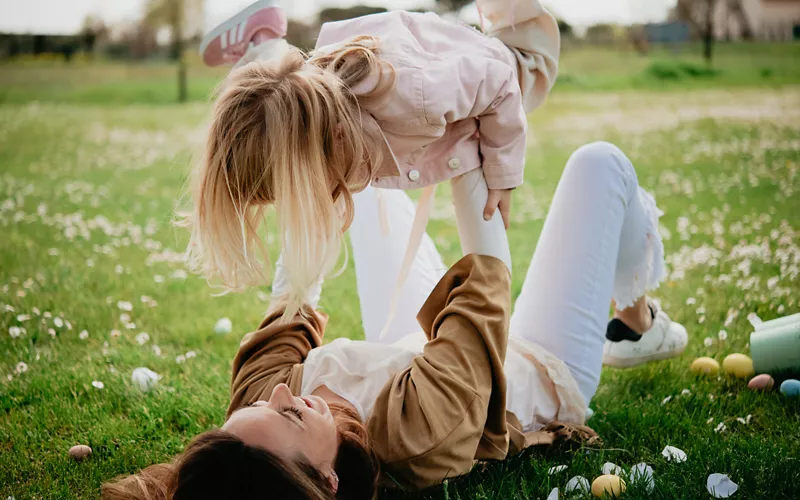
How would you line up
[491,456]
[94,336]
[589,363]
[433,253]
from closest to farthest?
1. [491,456]
2. [589,363]
3. [433,253]
4. [94,336]

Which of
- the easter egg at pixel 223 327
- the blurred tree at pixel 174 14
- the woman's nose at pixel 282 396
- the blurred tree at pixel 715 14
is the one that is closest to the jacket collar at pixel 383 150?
the woman's nose at pixel 282 396

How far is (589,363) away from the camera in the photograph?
2.84 m

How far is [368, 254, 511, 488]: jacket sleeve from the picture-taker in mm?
2316

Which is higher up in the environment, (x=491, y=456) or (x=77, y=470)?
(x=491, y=456)

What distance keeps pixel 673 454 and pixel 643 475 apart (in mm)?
303

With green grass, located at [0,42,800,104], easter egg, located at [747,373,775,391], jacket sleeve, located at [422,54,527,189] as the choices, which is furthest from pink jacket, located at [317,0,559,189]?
green grass, located at [0,42,800,104]

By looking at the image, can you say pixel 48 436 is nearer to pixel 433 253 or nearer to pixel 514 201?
pixel 433 253

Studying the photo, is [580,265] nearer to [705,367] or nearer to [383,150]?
[383,150]

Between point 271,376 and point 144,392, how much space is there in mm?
1145

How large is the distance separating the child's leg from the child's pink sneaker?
931 mm

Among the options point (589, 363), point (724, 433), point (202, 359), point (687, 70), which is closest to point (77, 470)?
point (202, 359)

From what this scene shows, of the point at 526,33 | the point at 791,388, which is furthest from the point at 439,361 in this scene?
the point at 791,388

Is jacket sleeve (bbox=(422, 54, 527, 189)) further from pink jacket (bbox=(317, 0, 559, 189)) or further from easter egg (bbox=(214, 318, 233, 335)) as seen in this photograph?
easter egg (bbox=(214, 318, 233, 335))

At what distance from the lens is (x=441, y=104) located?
232 cm
